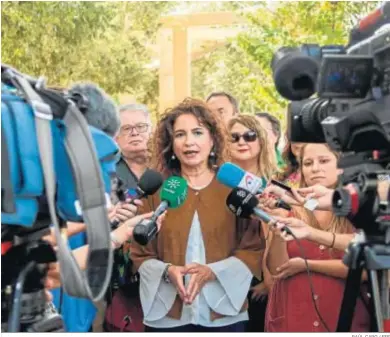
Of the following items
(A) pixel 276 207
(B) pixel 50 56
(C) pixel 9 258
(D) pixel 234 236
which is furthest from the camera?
(B) pixel 50 56

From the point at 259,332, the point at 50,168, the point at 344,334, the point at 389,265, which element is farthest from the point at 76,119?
the point at 259,332

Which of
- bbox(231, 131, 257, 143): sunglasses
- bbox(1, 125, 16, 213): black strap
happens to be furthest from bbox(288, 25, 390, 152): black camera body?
bbox(231, 131, 257, 143): sunglasses

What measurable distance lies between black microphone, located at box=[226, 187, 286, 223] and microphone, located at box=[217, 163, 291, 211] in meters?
0.02

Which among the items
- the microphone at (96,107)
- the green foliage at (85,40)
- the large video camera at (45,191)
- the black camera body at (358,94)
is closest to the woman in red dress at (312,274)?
the black camera body at (358,94)

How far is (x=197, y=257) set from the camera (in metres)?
2.77

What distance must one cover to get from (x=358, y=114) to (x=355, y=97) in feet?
0.19

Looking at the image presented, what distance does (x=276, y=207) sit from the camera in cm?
264

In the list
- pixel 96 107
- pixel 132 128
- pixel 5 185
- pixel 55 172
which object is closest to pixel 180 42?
pixel 132 128

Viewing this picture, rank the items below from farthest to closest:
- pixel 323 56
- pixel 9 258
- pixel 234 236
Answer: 1. pixel 234 236
2. pixel 323 56
3. pixel 9 258

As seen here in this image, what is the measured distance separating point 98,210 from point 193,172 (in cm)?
115

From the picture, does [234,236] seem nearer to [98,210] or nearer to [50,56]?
[98,210]

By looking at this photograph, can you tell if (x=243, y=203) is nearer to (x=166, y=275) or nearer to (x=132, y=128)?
(x=166, y=275)

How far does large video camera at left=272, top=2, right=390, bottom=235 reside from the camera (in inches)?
79.4

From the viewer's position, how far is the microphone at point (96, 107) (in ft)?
6.00
